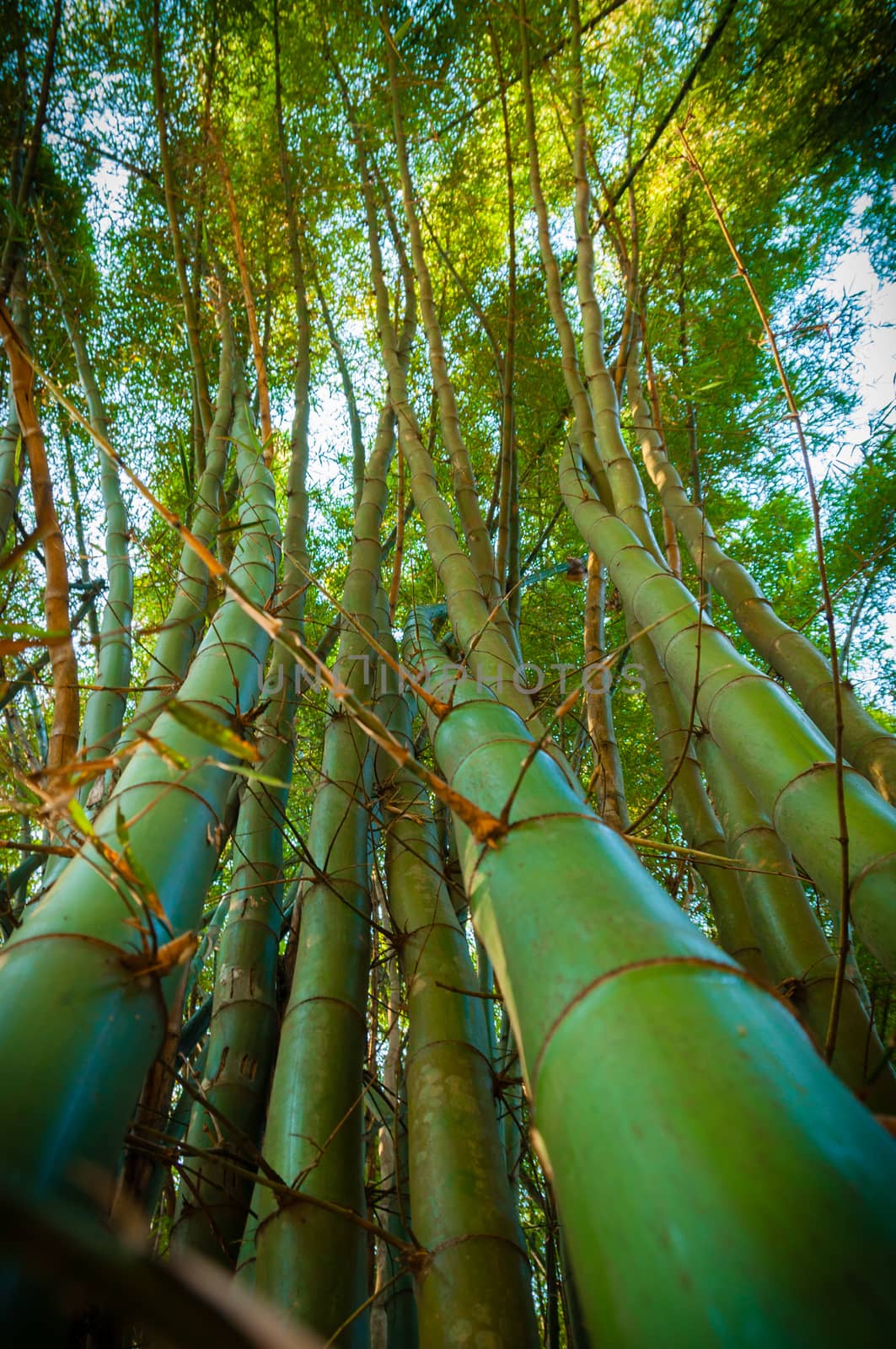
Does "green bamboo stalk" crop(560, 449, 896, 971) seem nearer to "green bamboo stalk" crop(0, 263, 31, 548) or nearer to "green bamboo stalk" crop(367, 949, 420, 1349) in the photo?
"green bamboo stalk" crop(367, 949, 420, 1349)

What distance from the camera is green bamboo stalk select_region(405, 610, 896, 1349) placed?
0.38 metres

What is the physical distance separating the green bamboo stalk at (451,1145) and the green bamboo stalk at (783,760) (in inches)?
22.2

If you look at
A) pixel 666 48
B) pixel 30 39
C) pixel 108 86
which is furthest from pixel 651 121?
pixel 30 39

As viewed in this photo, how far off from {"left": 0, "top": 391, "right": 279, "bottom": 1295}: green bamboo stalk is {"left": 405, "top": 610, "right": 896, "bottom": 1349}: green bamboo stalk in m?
0.37

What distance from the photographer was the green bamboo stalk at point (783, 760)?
2.96ft

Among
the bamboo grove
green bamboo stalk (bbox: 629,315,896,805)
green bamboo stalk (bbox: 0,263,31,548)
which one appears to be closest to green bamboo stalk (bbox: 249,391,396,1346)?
the bamboo grove

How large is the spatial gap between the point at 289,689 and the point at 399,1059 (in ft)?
4.50

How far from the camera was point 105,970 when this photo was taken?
0.69 meters

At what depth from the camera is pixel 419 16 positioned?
10.9ft

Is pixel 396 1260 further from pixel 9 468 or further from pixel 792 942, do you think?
pixel 9 468

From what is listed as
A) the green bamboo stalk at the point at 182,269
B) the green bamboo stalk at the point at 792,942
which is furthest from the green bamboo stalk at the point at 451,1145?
the green bamboo stalk at the point at 182,269

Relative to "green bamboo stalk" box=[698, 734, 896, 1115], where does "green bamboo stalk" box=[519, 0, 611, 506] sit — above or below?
above

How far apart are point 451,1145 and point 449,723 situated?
75 centimetres

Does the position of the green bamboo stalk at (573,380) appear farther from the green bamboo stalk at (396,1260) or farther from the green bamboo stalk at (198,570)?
the green bamboo stalk at (396,1260)
